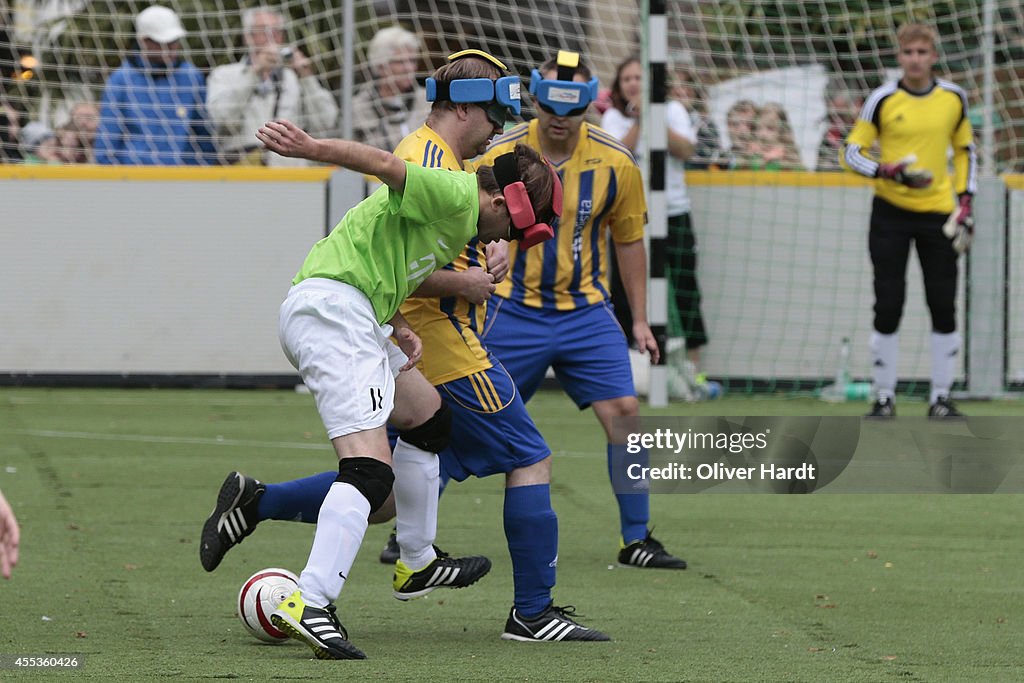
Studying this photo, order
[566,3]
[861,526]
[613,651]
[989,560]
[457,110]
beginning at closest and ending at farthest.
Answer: [613,651], [457,110], [989,560], [861,526], [566,3]

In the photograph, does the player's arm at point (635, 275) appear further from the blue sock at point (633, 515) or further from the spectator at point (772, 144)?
the spectator at point (772, 144)

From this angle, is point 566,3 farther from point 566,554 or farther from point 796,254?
point 566,554

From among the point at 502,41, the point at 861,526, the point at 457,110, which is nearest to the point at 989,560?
the point at 861,526

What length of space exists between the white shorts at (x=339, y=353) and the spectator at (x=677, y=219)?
7.45 m

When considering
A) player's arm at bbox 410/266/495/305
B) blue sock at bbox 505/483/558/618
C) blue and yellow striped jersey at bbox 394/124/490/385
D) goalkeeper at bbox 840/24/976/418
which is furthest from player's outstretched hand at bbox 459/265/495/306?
goalkeeper at bbox 840/24/976/418

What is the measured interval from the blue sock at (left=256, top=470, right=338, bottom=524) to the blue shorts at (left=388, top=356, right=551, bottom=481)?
46cm

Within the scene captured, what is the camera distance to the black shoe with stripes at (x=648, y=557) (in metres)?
6.84

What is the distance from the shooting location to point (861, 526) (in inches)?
316

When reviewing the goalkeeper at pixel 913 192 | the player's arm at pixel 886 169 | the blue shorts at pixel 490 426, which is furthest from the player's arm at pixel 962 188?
the blue shorts at pixel 490 426

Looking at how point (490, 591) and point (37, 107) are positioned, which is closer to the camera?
point (490, 591)

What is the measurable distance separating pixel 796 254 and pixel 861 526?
648 cm

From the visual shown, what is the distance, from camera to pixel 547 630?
17.4 feet

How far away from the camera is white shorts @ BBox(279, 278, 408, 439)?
4.88 metres

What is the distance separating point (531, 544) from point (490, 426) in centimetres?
39
